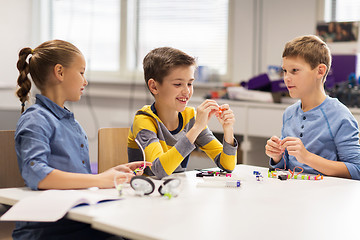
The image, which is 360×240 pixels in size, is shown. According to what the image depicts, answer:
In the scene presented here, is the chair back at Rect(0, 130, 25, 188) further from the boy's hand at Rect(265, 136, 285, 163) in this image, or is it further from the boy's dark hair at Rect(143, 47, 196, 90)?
the boy's hand at Rect(265, 136, 285, 163)

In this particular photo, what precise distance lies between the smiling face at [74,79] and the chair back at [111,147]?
1.02ft

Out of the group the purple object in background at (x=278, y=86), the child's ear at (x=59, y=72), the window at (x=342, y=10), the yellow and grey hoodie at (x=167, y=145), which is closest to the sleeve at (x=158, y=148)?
the yellow and grey hoodie at (x=167, y=145)

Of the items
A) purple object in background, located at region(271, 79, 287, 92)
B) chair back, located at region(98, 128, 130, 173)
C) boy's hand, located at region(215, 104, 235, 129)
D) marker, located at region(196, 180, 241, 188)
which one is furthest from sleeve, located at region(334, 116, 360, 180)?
purple object in background, located at region(271, 79, 287, 92)

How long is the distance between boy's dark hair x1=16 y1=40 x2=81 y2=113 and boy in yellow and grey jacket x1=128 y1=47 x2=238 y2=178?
1.18ft

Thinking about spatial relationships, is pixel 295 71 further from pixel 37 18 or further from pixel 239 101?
pixel 37 18

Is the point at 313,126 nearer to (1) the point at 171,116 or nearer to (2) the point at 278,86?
(1) the point at 171,116

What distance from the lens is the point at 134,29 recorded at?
184 inches

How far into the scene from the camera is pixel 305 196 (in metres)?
1.29

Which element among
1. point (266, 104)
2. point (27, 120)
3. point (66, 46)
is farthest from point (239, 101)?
point (27, 120)

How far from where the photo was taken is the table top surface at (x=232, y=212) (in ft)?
3.06

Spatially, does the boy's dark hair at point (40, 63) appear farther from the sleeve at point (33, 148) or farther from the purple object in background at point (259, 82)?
the purple object in background at point (259, 82)

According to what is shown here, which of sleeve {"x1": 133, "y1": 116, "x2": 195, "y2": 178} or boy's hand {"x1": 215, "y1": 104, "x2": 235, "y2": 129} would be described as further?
boy's hand {"x1": 215, "y1": 104, "x2": 235, "y2": 129}

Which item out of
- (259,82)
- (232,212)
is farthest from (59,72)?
(259,82)

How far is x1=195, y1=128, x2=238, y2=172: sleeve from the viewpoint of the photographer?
5.49 feet
